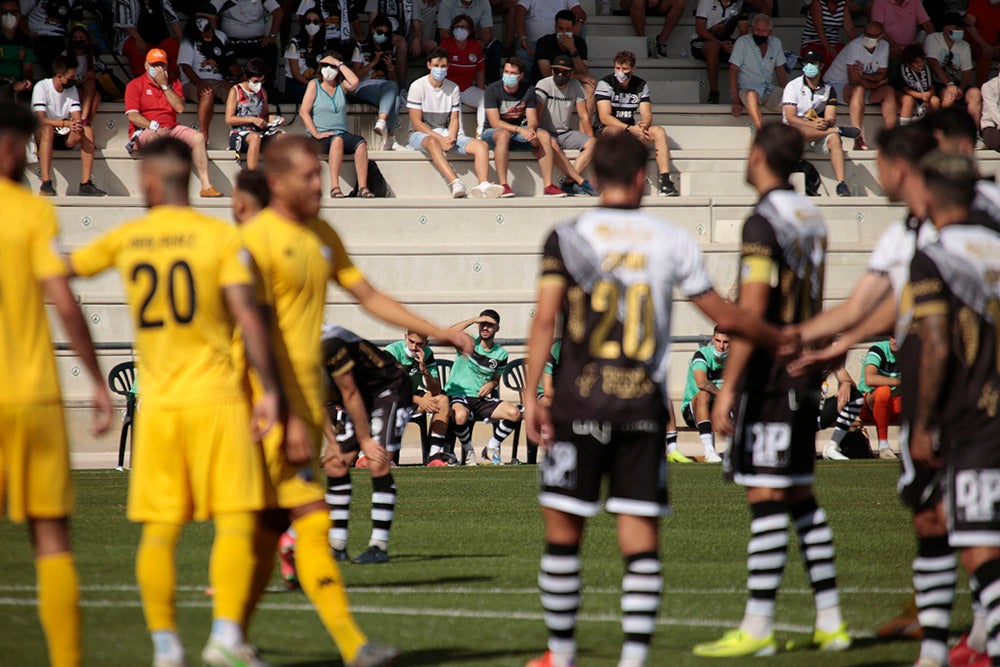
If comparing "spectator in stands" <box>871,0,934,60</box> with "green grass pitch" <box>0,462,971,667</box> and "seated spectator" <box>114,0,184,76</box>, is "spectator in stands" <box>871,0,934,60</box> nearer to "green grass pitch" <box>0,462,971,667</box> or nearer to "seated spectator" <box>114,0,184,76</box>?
→ "seated spectator" <box>114,0,184,76</box>

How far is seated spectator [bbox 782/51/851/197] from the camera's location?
2083 cm

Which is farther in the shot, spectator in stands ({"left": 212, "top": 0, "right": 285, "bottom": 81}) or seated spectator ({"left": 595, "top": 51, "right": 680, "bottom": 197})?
spectator in stands ({"left": 212, "top": 0, "right": 285, "bottom": 81})

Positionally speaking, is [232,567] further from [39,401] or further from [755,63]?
[755,63]

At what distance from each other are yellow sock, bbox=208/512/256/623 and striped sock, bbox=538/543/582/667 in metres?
1.22

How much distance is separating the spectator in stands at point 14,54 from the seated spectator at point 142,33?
5.28 feet

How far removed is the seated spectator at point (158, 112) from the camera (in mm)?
19047

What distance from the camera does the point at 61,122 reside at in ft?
61.9

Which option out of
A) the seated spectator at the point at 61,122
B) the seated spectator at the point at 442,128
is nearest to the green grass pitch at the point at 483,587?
the seated spectator at the point at 61,122

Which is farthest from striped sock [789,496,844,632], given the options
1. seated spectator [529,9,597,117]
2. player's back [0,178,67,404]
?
seated spectator [529,9,597,117]

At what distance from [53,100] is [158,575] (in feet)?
49.4

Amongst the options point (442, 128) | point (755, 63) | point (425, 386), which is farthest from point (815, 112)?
point (425, 386)

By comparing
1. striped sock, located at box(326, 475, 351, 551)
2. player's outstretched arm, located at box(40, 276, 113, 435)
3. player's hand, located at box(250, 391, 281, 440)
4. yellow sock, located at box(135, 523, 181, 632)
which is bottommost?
striped sock, located at box(326, 475, 351, 551)

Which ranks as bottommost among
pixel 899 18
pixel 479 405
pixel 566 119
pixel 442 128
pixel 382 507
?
pixel 479 405

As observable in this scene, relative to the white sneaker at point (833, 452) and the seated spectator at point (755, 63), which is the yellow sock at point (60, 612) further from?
A: the seated spectator at point (755, 63)
